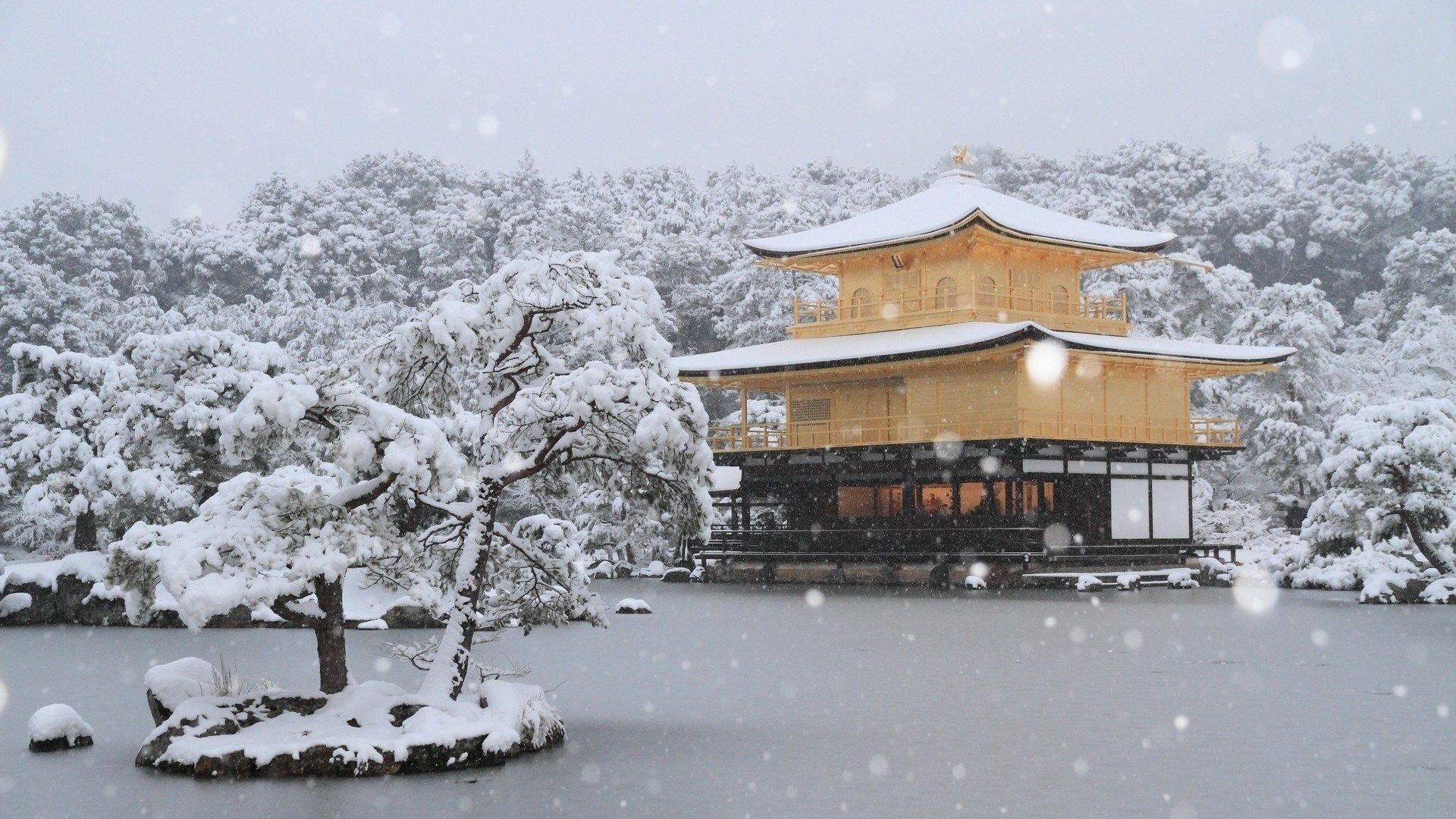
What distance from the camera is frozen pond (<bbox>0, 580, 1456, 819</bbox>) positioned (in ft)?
38.3

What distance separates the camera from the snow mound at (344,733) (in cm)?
1270

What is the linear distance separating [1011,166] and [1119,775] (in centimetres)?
7577

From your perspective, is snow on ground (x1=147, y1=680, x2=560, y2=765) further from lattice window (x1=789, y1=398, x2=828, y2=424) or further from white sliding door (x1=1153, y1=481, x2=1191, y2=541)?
lattice window (x1=789, y1=398, x2=828, y2=424)

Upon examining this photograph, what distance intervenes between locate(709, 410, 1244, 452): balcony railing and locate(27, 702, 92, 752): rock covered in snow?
26803 millimetres

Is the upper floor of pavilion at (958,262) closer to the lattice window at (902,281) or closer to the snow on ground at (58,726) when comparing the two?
the lattice window at (902,281)

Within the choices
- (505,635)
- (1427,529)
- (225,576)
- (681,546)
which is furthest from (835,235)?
(225,576)

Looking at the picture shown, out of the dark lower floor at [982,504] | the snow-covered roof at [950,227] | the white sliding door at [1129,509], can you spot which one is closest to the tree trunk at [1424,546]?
the dark lower floor at [982,504]

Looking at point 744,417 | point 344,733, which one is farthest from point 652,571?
point 344,733

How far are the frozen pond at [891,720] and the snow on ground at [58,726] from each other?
0.76 feet

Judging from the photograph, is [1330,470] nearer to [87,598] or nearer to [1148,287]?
[1148,287]

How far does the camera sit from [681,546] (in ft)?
166

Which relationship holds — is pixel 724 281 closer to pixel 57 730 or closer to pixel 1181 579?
pixel 1181 579

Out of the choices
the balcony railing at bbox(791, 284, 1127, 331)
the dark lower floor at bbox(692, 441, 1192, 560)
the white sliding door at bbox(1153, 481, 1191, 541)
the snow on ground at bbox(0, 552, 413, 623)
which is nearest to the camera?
the snow on ground at bbox(0, 552, 413, 623)

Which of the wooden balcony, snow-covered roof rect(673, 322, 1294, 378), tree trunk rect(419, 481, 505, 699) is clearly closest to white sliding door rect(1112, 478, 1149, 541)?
snow-covered roof rect(673, 322, 1294, 378)
